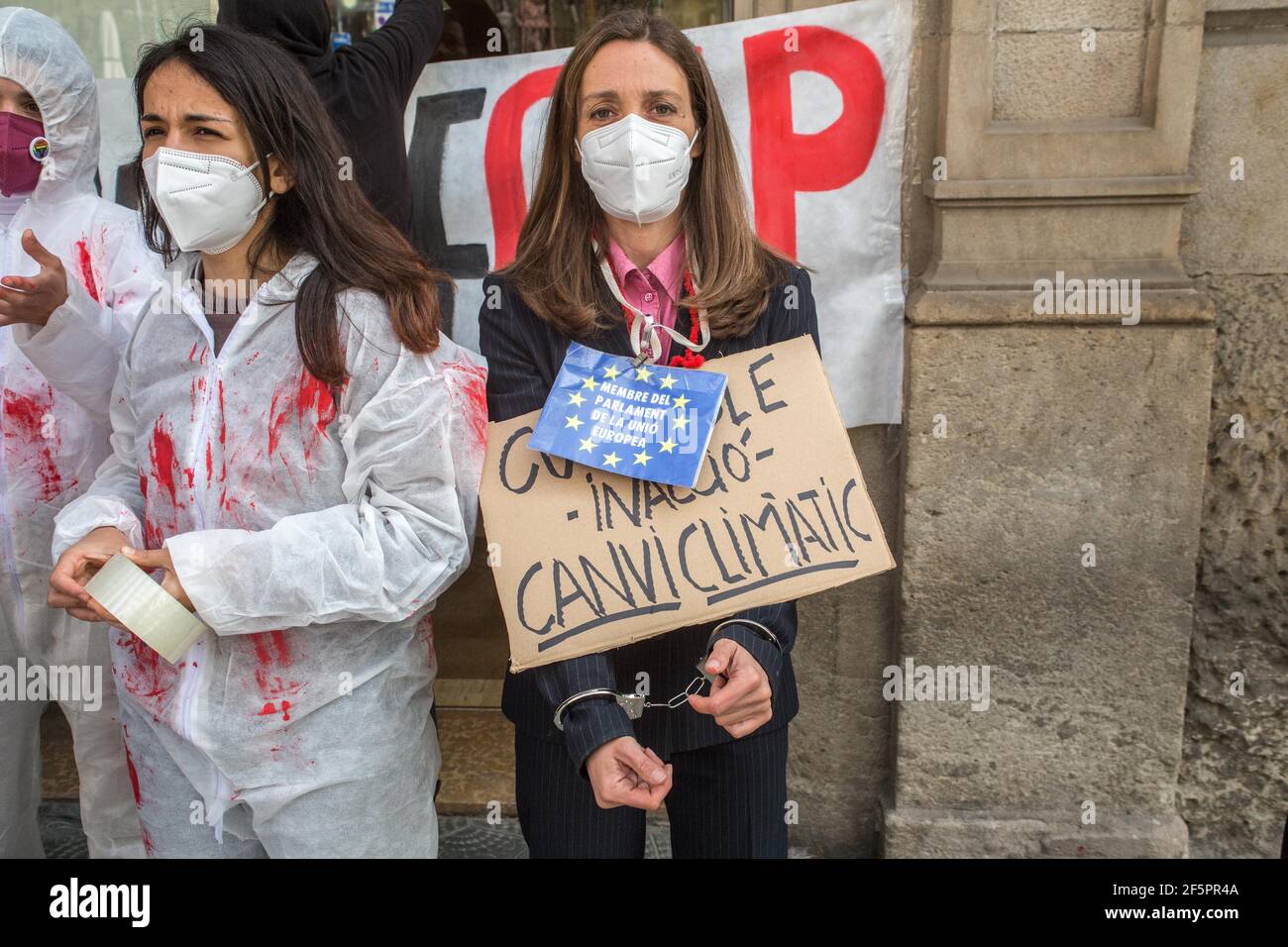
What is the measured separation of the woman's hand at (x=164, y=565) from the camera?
1880 mm

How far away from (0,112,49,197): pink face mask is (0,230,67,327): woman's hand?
1.64 feet

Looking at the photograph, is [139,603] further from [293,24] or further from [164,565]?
[293,24]

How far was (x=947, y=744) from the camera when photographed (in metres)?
3.26

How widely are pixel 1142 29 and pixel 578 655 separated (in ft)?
7.41

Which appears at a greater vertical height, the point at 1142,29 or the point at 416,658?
the point at 1142,29

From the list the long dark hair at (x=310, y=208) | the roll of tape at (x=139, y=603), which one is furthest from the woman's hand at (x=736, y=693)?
the roll of tape at (x=139, y=603)

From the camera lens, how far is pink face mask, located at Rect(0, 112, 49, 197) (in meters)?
2.57

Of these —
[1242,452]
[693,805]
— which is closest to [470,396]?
[693,805]

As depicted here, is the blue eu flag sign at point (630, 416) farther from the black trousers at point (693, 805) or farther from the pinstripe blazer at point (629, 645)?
the black trousers at point (693, 805)

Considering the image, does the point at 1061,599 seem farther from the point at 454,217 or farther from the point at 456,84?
the point at 456,84

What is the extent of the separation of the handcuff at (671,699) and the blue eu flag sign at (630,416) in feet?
0.91

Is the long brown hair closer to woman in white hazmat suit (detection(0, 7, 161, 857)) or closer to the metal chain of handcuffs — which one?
the metal chain of handcuffs

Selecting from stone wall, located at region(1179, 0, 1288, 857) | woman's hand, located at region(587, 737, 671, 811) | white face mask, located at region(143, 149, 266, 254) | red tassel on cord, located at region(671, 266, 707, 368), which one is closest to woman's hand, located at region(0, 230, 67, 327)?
white face mask, located at region(143, 149, 266, 254)

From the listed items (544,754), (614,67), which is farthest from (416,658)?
(614,67)
